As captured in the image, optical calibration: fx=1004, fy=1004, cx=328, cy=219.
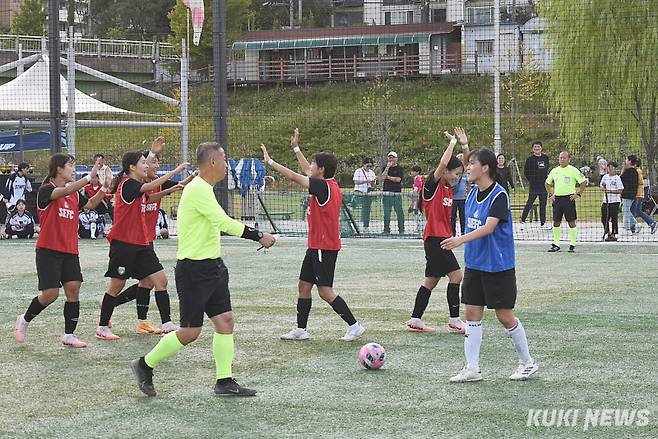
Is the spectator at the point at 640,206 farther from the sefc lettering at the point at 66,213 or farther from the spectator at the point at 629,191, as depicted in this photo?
the sefc lettering at the point at 66,213

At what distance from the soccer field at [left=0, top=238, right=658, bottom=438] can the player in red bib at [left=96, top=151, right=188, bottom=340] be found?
1.60ft

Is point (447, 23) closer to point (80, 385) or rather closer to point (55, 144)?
point (55, 144)

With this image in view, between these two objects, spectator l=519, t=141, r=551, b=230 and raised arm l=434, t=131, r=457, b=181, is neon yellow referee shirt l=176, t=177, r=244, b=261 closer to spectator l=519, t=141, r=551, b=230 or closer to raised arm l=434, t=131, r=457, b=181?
raised arm l=434, t=131, r=457, b=181

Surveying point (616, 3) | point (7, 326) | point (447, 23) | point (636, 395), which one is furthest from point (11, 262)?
point (447, 23)

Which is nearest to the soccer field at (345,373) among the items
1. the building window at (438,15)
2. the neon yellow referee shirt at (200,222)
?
the neon yellow referee shirt at (200,222)

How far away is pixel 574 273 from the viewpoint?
14727 millimetres

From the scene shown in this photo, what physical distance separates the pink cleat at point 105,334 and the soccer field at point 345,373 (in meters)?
0.14

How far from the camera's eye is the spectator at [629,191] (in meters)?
22.2

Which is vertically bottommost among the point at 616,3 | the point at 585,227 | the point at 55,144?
the point at 585,227

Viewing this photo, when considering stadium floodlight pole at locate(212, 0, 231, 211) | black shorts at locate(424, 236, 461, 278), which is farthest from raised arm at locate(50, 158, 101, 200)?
stadium floodlight pole at locate(212, 0, 231, 211)

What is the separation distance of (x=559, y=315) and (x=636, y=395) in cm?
374

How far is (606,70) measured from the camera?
91.7 feet

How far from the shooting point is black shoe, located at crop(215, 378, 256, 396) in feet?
23.6

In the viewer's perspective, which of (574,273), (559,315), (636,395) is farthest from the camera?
(574,273)
